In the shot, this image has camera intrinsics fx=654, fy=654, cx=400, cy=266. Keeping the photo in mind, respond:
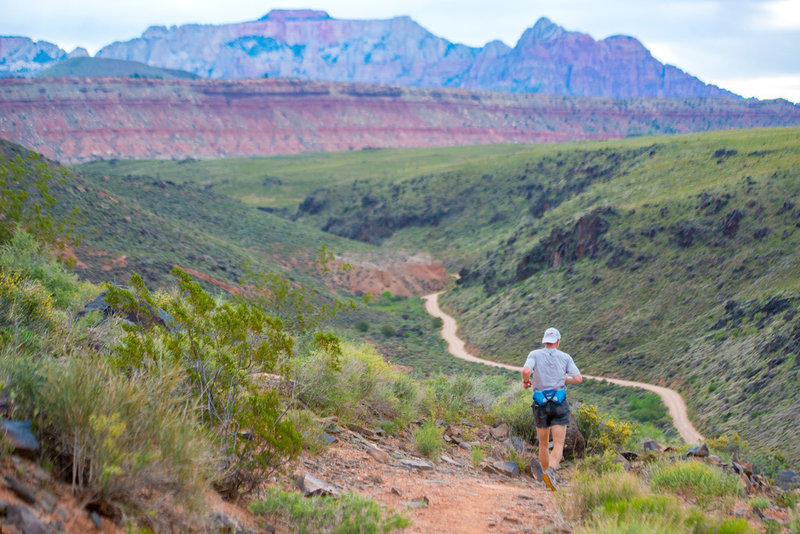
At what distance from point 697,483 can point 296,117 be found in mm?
142809

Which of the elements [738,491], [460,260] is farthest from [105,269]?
[460,260]

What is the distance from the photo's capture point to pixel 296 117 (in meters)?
143

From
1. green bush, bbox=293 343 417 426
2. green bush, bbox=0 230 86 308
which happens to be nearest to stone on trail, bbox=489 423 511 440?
green bush, bbox=293 343 417 426

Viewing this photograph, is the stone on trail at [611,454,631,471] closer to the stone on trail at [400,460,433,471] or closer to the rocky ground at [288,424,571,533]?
the rocky ground at [288,424,571,533]

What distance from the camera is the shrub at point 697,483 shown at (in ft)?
23.5

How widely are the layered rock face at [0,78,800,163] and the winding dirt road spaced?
298ft

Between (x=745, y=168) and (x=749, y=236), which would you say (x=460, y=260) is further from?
(x=749, y=236)

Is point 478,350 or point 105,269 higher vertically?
point 105,269

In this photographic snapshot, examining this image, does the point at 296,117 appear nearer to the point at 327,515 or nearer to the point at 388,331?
the point at 388,331

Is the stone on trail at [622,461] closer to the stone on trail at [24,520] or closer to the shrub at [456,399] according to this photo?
the shrub at [456,399]

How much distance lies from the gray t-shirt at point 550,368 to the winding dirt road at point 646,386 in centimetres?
436

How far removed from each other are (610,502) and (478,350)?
34.0 meters

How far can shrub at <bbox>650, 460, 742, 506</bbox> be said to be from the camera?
7148mm

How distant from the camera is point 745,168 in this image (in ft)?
144
